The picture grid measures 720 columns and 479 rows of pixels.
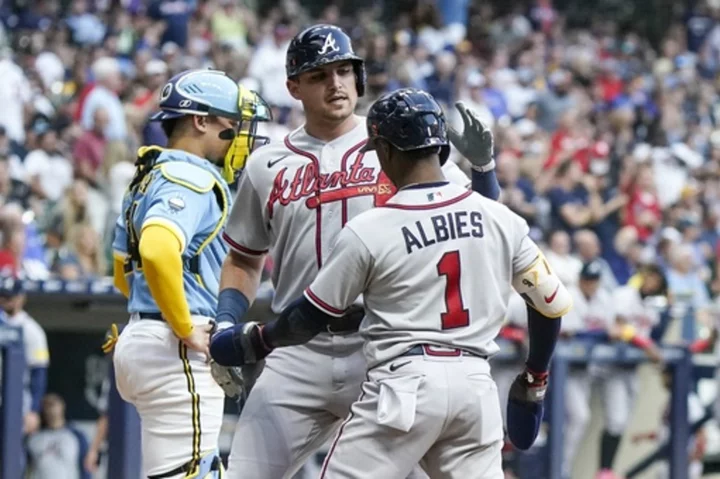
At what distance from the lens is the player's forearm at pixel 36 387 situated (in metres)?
8.67

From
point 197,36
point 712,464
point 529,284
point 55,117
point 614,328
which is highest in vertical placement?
point 197,36

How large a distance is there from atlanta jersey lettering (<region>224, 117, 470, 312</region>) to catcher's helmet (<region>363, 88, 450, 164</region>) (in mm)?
395

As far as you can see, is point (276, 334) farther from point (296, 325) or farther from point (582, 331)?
point (582, 331)

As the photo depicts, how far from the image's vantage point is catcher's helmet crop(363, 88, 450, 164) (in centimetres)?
477

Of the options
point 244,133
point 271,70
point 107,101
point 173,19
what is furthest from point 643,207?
point 244,133

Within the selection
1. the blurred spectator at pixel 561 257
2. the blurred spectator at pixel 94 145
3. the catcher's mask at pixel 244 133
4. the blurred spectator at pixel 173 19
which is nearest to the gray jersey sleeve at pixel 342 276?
the catcher's mask at pixel 244 133

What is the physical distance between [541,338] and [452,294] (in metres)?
0.54

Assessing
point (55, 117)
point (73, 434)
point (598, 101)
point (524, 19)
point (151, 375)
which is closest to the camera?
point (151, 375)

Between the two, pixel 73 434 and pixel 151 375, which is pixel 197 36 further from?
pixel 151 375

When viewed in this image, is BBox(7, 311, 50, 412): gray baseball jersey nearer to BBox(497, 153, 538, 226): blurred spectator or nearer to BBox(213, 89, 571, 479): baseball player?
BBox(213, 89, 571, 479): baseball player

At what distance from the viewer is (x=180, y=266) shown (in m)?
5.56

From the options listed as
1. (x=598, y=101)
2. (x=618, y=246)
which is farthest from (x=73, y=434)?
(x=598, y=101)

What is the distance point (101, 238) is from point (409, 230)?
680cm

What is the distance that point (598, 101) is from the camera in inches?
762
